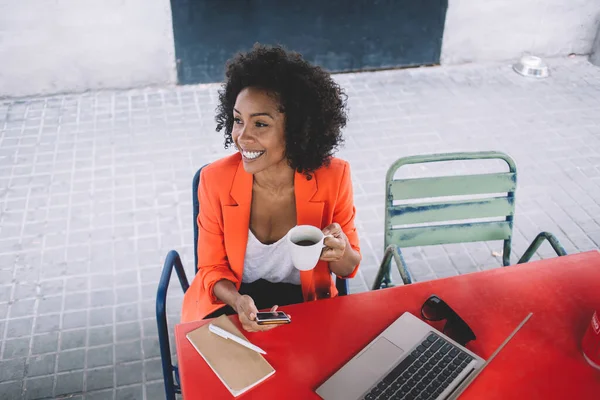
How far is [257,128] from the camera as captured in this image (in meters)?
2.30

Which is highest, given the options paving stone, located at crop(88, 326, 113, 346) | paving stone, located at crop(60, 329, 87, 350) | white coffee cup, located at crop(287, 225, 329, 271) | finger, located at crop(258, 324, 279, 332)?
white coffee cup, located at crop(287, 225, 329, 271)

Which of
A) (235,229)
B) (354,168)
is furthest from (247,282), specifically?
(354,168)

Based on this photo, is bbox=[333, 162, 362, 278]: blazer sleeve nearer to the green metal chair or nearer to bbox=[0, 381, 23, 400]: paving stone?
the green metal chair

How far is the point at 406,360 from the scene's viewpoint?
1.97m

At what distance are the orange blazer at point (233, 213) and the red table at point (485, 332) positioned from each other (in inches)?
14.7

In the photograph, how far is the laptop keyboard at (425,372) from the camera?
6.15 ft

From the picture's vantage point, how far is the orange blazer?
2426 millimetres

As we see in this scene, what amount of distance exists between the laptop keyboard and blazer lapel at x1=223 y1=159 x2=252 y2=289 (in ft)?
2.83

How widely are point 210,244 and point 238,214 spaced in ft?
0.61

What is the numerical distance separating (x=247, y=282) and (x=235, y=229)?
0.30 meters

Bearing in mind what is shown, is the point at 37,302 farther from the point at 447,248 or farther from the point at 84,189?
the point at 447,248

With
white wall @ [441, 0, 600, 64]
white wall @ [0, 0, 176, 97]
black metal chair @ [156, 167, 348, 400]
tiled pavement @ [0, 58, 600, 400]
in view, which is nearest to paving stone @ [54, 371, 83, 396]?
tiled pavement @ [0, 58, 600, 400]

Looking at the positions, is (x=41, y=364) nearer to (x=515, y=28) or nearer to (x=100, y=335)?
(x=100, y=335)

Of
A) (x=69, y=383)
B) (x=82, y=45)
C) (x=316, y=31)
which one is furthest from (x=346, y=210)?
Result: (x=82, y=45)
